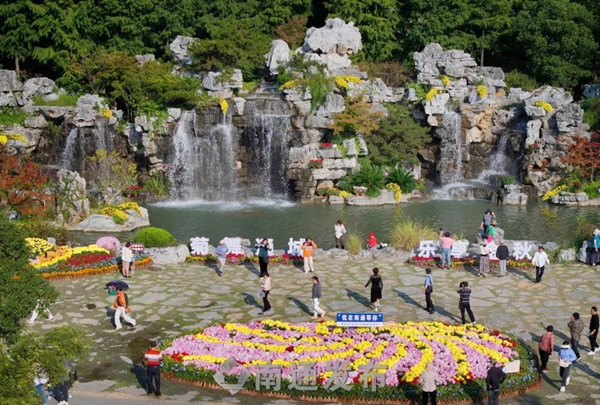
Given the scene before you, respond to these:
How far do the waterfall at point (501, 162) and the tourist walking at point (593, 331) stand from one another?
29.8 metres

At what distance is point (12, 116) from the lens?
46625 millimetres

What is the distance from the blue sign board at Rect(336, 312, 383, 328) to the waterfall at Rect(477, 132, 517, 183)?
30.8 meters

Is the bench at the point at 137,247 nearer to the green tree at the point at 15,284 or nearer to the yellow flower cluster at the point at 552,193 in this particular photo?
the green tree at the point at 15,284

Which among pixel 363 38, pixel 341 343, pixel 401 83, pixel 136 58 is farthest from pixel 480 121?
pixel 341 343

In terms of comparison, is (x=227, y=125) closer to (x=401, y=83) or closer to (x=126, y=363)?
(x=401, y=83)

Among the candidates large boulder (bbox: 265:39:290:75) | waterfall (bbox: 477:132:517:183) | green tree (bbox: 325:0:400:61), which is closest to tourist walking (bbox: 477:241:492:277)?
waterfall (bbox: 477:132:517:183)

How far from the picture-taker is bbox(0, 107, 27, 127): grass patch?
45969 millimetres

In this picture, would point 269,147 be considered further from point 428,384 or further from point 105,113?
point 428,384

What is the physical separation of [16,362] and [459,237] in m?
25.2

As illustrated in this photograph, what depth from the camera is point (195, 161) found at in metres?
46.8

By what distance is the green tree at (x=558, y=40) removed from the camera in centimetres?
5272

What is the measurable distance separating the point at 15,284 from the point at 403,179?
109 feet

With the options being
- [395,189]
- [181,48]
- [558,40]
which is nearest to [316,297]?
[395,189]

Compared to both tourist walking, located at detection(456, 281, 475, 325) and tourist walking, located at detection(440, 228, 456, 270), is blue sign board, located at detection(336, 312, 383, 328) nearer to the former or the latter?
tourist walking, located at detection(456, 281, 475, 325)
